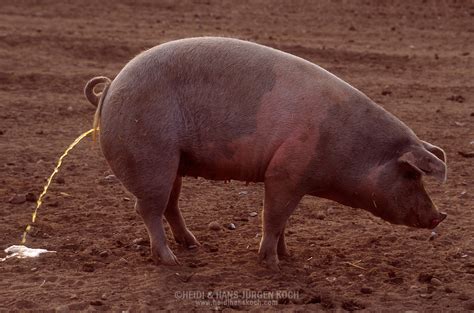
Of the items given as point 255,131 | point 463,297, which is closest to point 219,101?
point 255,131

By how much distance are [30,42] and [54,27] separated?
5.47 feet

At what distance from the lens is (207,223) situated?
646 cm

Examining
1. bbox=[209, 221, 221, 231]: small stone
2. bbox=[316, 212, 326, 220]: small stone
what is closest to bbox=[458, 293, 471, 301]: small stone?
bbox=[316, 212, 326, 220]: small stone

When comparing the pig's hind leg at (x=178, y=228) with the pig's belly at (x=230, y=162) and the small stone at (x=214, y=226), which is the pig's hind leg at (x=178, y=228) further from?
the pig's belly at (x=230, y=162)

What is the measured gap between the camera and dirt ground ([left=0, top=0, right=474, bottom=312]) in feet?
16.3

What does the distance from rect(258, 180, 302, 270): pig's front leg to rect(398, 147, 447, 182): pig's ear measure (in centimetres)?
79

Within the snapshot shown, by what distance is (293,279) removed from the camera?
208 inches

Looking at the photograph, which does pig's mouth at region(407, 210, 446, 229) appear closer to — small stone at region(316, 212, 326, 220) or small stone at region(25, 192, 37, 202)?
small stone at region(316, 212, 326, 220)

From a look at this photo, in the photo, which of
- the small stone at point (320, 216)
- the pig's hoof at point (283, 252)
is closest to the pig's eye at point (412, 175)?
the pig's hoof at point (283, 252)

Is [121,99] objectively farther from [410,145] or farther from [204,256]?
[410,145]

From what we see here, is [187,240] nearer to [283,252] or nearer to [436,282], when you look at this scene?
[283,252]

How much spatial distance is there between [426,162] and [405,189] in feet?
0.97

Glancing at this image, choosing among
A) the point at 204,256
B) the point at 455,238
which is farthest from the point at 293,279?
the point at 455,238

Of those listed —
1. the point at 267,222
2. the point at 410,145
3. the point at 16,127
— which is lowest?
the point at 16,127
